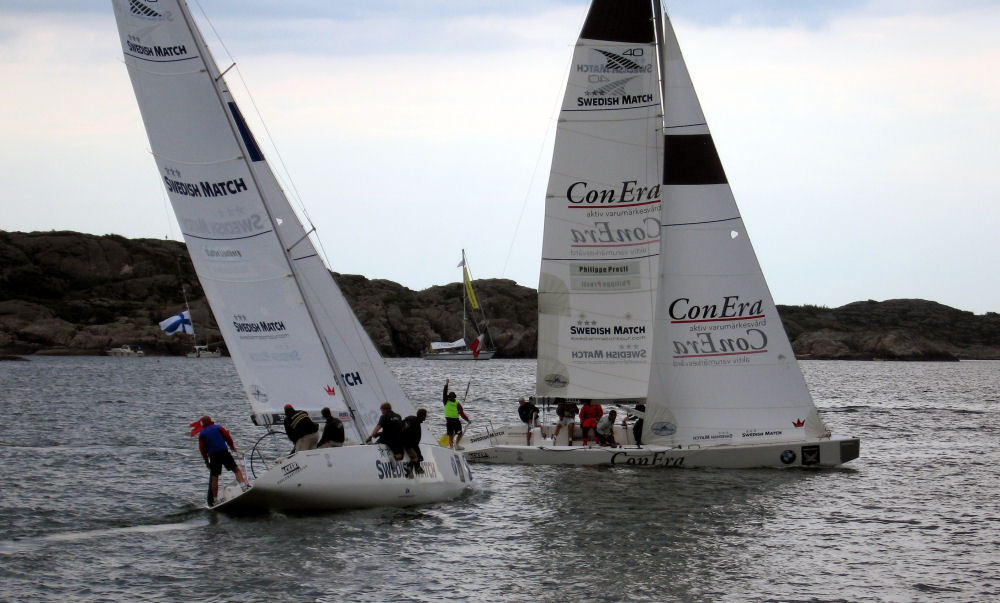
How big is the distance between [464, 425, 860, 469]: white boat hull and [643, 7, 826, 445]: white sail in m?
0.36

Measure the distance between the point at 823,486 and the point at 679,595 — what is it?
33.3ft

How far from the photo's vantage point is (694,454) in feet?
81.8

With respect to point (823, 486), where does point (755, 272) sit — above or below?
above

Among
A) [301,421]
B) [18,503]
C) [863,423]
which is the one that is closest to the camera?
[301,421]

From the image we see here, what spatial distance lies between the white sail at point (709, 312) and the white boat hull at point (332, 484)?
7090 mm

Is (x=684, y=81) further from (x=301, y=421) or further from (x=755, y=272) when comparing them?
(x=301, y=421)

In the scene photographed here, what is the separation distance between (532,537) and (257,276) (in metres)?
6.30

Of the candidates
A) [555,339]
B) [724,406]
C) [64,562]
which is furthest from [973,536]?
[64,562]

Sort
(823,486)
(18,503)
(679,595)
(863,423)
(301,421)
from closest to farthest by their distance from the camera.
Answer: (679,595), (301,421), (18,503), (823,486), (863,423)

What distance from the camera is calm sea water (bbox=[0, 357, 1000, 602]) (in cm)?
1517

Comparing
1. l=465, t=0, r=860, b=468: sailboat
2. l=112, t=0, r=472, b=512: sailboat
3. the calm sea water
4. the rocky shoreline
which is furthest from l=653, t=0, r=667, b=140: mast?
the rocky shoreline

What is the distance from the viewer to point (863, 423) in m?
45.5

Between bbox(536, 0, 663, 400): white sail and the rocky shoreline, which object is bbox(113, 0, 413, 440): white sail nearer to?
bbox(536, 0, 663, 400): white sail

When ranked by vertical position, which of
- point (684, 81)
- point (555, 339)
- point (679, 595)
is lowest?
point (679, 595)
